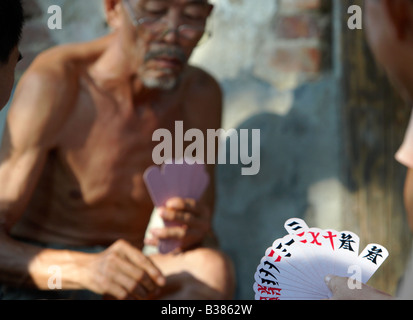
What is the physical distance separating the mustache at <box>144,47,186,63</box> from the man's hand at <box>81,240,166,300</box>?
0.40m

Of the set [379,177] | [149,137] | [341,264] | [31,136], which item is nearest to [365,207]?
[379,177]

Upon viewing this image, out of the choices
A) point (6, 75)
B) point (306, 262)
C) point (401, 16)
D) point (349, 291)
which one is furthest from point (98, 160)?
point (401, 16)

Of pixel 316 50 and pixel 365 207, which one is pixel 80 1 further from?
pixel 365 207

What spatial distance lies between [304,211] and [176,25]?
633 millimetres

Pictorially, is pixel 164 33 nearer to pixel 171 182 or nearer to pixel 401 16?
pixel 171 182

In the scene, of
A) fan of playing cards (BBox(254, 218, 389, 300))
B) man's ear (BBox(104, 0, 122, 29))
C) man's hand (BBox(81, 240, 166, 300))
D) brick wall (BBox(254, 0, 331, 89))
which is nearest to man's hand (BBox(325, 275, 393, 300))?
fan of playing cards (BBox(254, 218, 389, 300))

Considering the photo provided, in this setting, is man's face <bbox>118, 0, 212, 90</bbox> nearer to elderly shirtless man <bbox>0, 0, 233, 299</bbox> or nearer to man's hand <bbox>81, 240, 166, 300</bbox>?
elderly shirtless man <bbox>0, 0, 233, 299</bbox>

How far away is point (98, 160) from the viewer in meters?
1.44

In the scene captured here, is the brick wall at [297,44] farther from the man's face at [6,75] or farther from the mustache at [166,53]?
the man's face at [6,75]

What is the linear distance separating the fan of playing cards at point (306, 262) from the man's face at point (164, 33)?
22.2 inches

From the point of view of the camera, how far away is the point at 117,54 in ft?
4.81

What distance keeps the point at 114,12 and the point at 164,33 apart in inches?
5.2

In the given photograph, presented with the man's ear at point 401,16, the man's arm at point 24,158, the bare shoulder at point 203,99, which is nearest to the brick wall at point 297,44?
the bare shoulder at point 203,99

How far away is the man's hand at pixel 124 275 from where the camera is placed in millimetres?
1295
